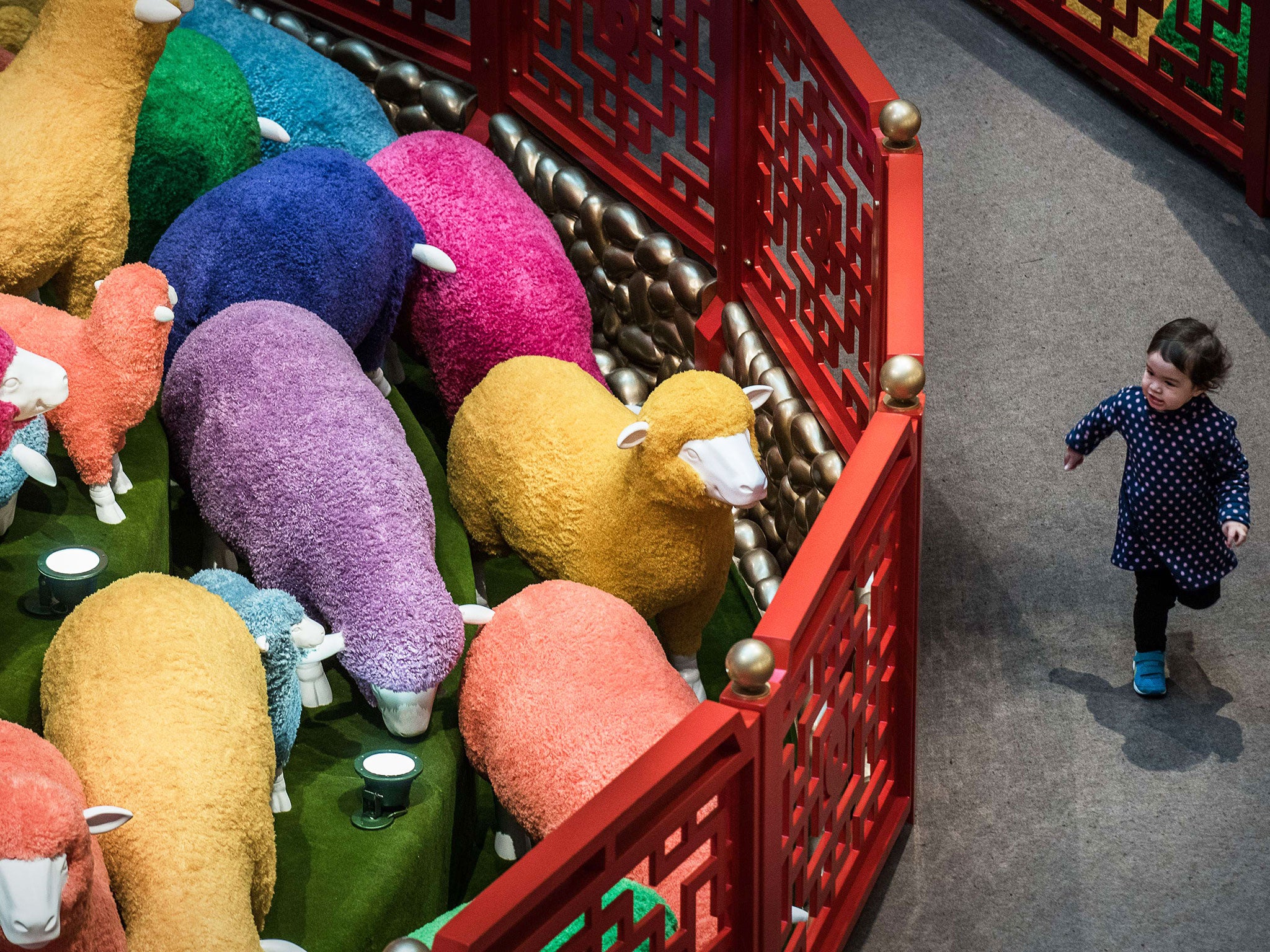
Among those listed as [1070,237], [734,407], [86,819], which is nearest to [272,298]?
[734,407]

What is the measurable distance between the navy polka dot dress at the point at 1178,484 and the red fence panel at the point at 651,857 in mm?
1100

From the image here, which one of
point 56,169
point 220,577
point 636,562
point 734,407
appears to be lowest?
point 636,562

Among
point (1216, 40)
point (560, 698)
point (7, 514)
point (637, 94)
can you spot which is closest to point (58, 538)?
point (7, 514)

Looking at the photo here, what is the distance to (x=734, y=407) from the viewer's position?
8.34 ft

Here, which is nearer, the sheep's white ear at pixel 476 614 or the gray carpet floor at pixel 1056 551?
the gray carpet floor at pixel 1056 551

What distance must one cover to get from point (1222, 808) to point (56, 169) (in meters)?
2.18

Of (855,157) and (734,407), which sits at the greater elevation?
(855,157)

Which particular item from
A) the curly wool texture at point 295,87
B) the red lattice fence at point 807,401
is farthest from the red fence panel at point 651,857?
the curly wool texture at point 295,87

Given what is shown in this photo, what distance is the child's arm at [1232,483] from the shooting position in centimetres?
258

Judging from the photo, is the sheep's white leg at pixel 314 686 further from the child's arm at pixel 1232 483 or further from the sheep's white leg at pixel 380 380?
the child's arm at pixel 1232 483

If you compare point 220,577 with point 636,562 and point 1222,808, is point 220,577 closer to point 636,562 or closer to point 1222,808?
point 636,562

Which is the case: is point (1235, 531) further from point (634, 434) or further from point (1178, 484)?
point (634, 434)

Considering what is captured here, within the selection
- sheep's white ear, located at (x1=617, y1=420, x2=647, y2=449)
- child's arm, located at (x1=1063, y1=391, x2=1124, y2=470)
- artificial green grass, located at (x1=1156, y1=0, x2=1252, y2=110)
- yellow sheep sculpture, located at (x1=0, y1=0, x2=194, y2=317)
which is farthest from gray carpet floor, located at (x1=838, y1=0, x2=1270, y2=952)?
yellow sheep sculpture, located at (x1=0, y1=0, x2=194, y2=317)

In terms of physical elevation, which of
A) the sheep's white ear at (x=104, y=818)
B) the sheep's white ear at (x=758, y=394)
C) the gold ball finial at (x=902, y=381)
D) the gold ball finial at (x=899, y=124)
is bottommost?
the sheep's white ear at (x=758, y=394)
